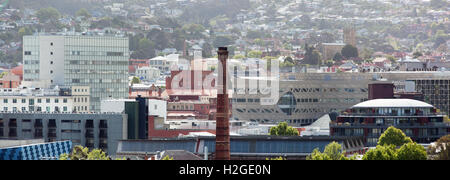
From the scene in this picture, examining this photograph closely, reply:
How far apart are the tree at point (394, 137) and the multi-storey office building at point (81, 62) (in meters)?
61.2

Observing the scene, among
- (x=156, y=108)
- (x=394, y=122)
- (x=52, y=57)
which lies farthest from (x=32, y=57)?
(x=394, y=122)

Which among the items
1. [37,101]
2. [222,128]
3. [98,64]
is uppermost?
[98,64]

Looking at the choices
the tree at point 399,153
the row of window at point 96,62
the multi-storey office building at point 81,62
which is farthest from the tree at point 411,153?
the row of window at point 96,62

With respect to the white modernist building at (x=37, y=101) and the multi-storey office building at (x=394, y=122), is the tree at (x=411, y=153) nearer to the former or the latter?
the multi-storey office building at (x=394, y=122)

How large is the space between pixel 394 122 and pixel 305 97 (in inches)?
2528

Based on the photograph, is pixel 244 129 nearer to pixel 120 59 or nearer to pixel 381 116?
pixel 381 116

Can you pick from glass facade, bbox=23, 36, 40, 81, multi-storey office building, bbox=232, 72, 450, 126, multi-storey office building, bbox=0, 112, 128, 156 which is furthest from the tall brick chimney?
multi-storey office building, bbox=232, 72, 450, 126

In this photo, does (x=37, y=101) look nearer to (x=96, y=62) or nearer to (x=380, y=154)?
(x=96, y=62)

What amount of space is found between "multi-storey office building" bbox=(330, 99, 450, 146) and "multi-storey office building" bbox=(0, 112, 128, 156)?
16.3 meters

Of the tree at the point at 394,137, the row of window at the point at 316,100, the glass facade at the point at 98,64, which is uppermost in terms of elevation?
the glass facade at the point at 98,64

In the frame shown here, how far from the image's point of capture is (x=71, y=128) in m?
109

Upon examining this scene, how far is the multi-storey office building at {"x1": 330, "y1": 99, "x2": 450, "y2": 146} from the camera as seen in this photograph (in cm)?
11325

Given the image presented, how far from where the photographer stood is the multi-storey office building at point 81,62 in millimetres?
166625
